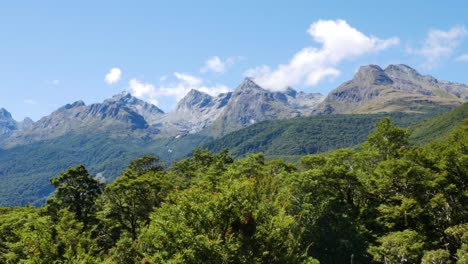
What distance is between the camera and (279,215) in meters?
35.8

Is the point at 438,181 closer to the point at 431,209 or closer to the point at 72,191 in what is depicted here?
the point at 431,209

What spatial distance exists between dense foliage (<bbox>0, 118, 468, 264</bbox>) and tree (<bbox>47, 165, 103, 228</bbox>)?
0.16 metres

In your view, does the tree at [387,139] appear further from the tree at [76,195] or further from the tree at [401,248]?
the tree at [76,195]

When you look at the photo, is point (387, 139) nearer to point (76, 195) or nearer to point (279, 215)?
point (279, 215)

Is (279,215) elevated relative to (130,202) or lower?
lower

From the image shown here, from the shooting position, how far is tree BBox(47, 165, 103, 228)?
61.8 m

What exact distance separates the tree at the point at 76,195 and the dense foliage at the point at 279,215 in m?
0.16

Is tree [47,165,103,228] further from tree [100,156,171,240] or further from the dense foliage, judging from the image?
tree [100,156,171,240]

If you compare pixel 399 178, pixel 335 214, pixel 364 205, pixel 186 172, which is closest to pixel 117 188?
pixel 186 172

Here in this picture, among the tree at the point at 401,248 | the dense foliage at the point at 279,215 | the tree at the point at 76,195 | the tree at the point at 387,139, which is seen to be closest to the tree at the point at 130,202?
the dense foliage at the point at 279,215

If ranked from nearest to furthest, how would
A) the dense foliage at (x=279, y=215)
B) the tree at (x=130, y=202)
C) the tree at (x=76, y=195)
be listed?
the dense foliage at (x=279, y=215) < the tree at (x=130, y=202) < the tree at (x=76, y=195)

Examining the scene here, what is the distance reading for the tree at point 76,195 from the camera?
61781 millimetres

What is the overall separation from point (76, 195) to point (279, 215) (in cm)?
4034

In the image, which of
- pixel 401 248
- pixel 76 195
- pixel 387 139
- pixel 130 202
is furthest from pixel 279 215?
pixel 76 195
